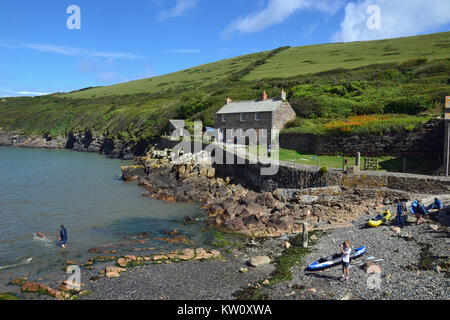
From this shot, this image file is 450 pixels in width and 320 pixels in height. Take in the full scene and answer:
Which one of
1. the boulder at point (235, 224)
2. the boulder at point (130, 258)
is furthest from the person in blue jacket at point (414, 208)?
the boulder at point (130, 258)

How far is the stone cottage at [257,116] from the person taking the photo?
41781 mm

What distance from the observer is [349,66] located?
79875 millimetres

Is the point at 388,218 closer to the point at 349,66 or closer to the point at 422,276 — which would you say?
the point at 422,276

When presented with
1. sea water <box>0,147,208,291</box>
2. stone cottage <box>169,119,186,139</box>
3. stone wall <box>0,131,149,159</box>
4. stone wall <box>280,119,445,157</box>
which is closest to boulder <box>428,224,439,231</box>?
stone wall <box>280,119,445,157</box>

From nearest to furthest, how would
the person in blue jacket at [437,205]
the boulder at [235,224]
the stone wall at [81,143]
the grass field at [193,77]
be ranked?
the person in blue jacket at [437,205], the boulder at [235,224], the stone wall at [81,143], the grass field at [193,77]

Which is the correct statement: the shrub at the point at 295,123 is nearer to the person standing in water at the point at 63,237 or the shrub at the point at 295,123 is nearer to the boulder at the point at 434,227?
the boulder at the point at 434,227

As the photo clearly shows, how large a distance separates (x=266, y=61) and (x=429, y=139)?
92914mm

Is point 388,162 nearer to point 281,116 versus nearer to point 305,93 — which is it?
point 281,116

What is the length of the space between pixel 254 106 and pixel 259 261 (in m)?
31.6

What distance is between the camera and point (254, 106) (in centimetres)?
4481

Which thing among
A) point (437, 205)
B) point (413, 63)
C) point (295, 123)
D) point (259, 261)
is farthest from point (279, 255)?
point (413, 63)

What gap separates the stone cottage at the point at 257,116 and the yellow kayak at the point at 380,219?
23.1 m

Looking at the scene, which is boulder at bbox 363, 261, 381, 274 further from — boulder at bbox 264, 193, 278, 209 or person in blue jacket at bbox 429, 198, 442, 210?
boulder at bbox 264, 193, 278, 209
